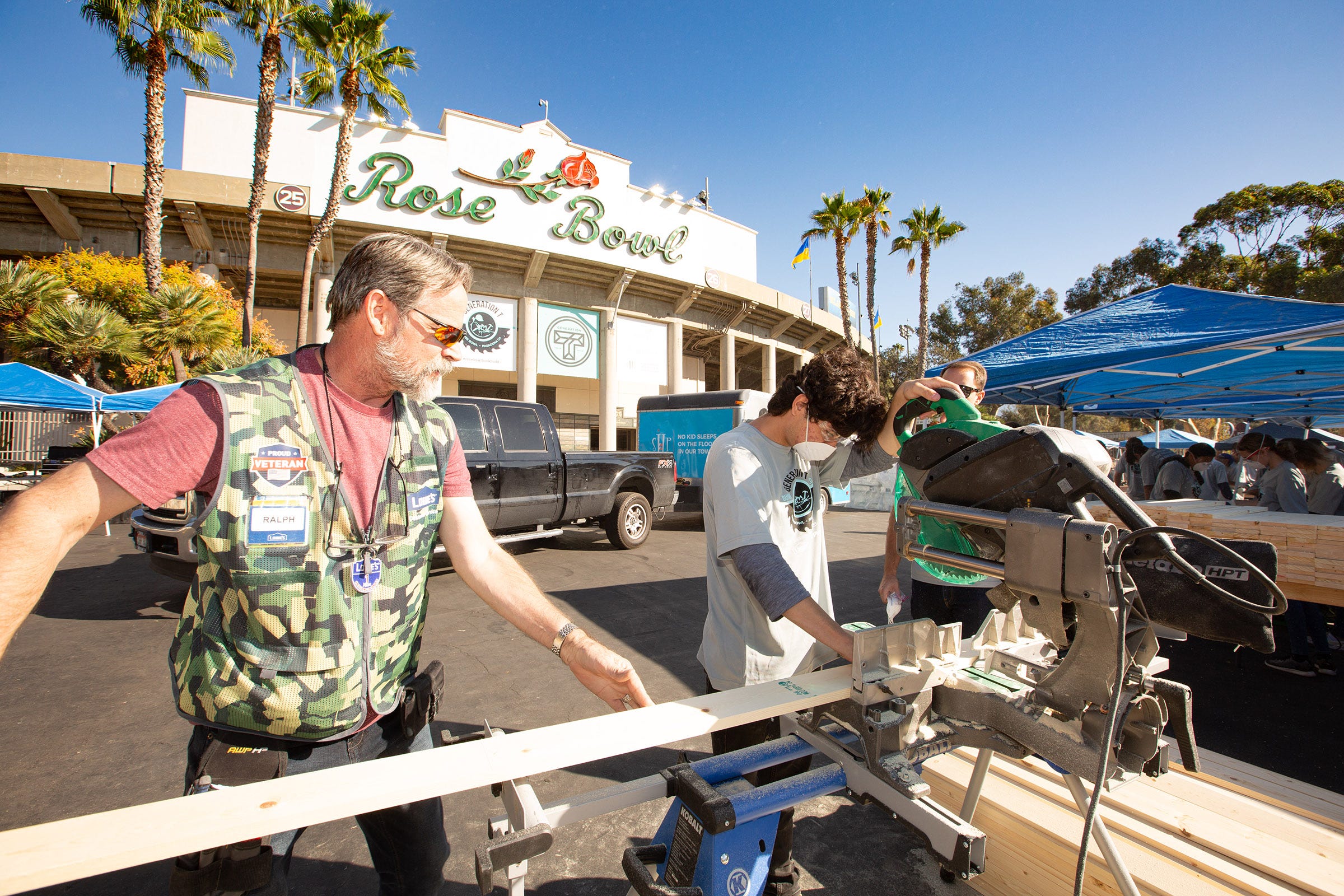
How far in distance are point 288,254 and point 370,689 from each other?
24.7 metres

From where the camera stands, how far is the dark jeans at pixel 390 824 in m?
1.40

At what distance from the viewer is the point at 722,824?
110 cm

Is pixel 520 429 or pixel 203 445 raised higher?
pixel 520 429

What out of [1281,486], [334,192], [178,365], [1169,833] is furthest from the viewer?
[334,192]

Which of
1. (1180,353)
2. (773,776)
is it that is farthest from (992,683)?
(1180,353)

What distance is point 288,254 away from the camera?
2106 centimetres

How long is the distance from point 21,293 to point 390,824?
1959 cm

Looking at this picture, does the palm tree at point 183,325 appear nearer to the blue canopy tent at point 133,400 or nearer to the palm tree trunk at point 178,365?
the palm tree trunk at point 178,365

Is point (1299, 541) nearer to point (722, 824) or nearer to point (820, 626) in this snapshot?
point (820, 626)

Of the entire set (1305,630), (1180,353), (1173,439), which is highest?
(1180,353)

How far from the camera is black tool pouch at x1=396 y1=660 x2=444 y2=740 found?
160 cm

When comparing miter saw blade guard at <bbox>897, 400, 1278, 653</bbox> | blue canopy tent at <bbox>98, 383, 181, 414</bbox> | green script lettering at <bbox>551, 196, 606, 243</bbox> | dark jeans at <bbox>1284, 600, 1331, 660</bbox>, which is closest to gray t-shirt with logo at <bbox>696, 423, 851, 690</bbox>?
miter saw blade guard at <bbox>897, 400, 1278, 653</bbox>

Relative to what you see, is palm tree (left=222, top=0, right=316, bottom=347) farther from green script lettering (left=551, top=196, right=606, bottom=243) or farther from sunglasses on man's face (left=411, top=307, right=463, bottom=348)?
sunglasses on man's face (left=411, top=307, right=463, bottom=348)

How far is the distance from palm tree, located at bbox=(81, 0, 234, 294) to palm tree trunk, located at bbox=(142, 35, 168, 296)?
Answer: 0.01m
